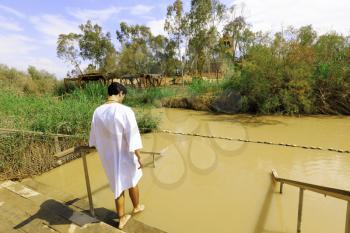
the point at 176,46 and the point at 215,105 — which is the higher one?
the point at 176,46

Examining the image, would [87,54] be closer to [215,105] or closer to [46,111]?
[215,105]

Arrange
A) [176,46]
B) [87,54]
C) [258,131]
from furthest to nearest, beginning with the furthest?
[87,54] → [176,46] → [258,131]

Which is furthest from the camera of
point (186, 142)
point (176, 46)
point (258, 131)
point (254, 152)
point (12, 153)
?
point (176, 46)

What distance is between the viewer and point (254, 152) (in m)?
5.27

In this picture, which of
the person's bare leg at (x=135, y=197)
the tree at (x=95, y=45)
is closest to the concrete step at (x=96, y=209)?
the person's bare leg at (x=135, y=197)

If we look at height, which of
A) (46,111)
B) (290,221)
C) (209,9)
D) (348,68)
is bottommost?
(290,221)

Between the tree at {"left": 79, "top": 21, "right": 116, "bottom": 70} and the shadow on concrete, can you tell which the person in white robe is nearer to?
the shadow on concrete

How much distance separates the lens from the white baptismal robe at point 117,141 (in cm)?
221

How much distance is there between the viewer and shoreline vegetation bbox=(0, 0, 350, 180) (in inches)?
196

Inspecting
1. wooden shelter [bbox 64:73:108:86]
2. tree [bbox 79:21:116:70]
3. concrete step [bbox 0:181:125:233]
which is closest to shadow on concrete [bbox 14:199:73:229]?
concrete step [bbox 0:181:125:233]

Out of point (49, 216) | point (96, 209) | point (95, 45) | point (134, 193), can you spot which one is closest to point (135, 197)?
point (134, 193)

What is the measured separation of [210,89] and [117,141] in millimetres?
10748

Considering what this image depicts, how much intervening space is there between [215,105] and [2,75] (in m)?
15.1

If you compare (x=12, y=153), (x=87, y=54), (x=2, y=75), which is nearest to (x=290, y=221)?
(x=12, y=153)
